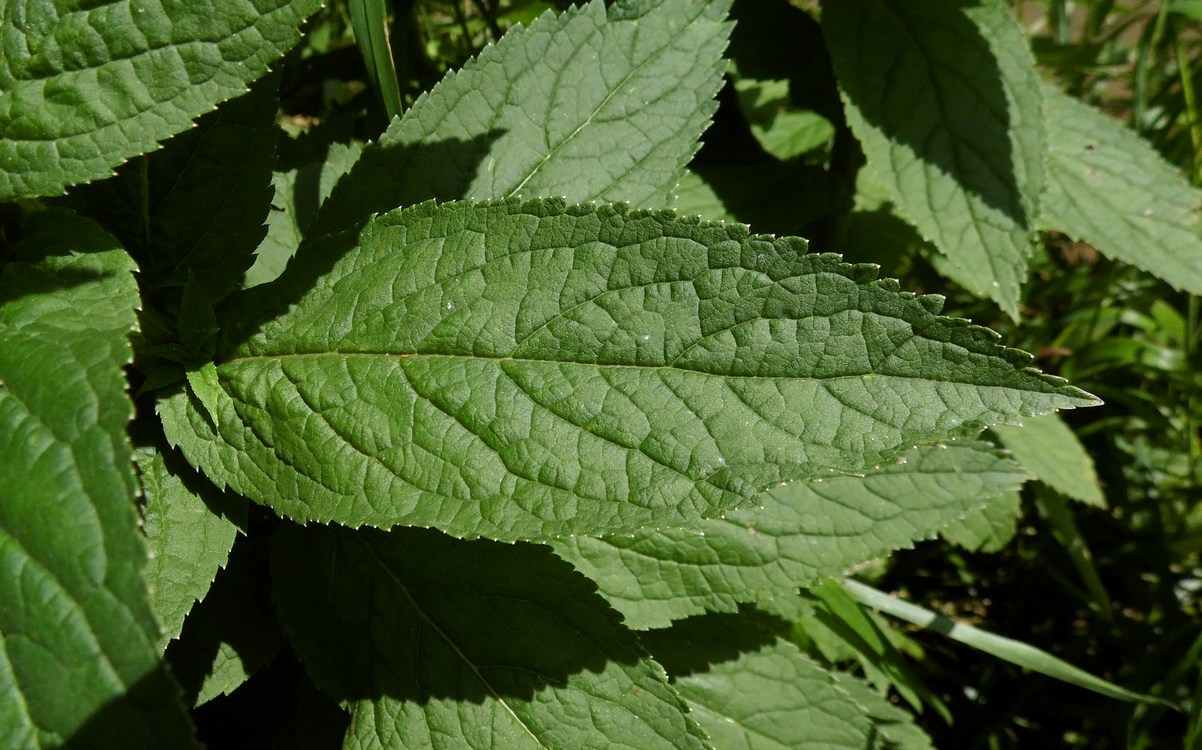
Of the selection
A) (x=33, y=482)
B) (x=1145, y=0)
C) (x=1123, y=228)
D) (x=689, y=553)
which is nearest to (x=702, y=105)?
(x=689, y=553)

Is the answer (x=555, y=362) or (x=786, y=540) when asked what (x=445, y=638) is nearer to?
(x=555, y=362)

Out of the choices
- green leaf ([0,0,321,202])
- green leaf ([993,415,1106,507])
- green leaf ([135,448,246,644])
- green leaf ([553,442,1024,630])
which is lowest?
green leaf ([993,415,1106,507])

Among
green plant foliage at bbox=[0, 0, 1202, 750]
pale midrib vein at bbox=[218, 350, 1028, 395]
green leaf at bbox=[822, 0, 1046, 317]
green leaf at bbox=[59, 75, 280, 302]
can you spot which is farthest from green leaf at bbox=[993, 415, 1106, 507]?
green leaf at bbox=[59, 75, 280, 302]

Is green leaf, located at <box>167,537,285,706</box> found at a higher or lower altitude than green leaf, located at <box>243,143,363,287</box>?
lower

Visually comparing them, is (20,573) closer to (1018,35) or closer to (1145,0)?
(1018,35)

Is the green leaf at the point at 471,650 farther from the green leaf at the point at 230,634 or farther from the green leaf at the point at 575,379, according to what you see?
the green leaf at the point at 575,379

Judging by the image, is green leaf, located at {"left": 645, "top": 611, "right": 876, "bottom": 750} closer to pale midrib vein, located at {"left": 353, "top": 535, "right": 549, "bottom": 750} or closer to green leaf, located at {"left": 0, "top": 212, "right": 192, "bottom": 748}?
pale midrib vein, located at {"left": 353, "top": 535, "right": 549, "bottom": 750}
